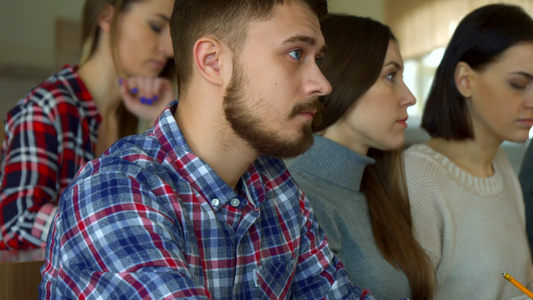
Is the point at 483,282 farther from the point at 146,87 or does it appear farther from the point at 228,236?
the point at 146,87

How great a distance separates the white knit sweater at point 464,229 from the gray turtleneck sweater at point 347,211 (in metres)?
0.23

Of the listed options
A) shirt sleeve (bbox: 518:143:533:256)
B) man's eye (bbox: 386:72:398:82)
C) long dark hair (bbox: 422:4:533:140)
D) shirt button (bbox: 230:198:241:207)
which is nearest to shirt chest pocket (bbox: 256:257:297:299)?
shirt button (bbox: 230:198:241:207)

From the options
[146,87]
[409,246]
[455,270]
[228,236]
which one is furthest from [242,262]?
[146,87]

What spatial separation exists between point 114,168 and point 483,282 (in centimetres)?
116

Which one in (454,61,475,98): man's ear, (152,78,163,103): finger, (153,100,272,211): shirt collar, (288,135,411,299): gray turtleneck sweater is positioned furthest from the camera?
(152,78,163,103): finger

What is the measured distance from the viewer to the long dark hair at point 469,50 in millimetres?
1812

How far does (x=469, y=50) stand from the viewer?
1.84m

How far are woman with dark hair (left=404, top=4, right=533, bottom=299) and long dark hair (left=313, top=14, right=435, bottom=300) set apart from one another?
0.20 metres

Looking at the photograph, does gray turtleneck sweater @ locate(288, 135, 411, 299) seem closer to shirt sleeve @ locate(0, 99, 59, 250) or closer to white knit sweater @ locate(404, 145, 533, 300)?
white knit sweater @ locate(404, 145, 533, 300)

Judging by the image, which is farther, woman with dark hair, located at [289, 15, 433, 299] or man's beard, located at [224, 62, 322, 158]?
woman with dark hair, located at [289, 15, 433, 299]

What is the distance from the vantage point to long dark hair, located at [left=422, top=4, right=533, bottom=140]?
181cm

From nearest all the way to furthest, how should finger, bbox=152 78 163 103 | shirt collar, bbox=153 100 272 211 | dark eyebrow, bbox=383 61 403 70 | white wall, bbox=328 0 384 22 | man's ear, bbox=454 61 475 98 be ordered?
1. shirt collar, bbox=153 100 272 211
2. dark eyebrow, bbox=383 61 403 70
3. man's ear, bbox=454 61 475 98
4. finger, bbox=152 78 163 103
5. white wall, bbox=328 0 384 22

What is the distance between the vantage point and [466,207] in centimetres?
172

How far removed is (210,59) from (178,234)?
1.04 ft
